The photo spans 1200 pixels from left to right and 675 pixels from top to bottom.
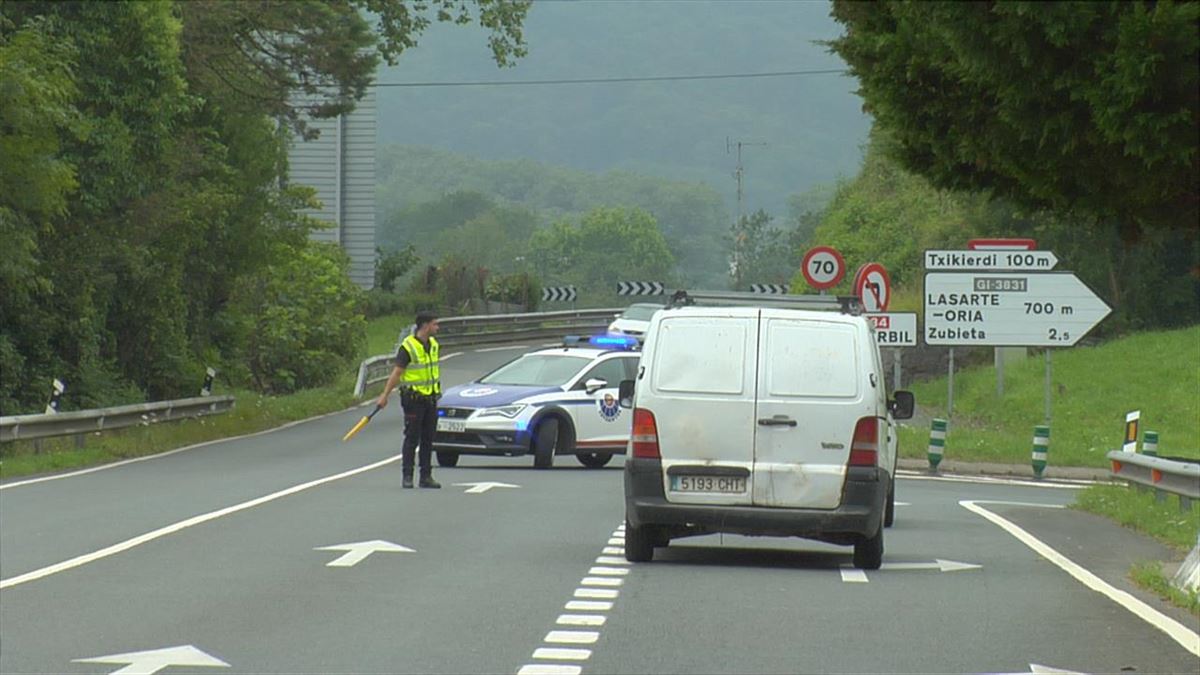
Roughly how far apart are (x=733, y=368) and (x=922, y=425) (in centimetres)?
2496

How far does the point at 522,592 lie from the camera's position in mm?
12828

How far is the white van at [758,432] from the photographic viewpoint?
14.5 m

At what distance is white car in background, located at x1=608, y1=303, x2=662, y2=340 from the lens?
171ft

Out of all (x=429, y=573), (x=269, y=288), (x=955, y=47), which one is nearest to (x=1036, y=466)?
(x=429, y=573)

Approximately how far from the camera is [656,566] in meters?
14.8

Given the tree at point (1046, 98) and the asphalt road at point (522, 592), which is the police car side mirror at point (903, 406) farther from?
the tree at point (1046, 98)

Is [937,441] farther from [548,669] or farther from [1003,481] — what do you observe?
[548,669]

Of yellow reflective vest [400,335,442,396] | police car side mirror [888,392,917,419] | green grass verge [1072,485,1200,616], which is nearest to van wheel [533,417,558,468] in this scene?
yellow reflective vest [400,335,442,396]

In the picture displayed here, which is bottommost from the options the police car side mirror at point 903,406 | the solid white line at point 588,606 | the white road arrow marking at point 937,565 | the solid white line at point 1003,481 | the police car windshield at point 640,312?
the solid white line at point 1003,481

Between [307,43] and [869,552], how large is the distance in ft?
88.3

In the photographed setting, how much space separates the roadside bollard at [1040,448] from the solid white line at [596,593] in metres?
17.3

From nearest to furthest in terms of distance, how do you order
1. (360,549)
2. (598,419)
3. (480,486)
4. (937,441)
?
(360,549)
(480,486)
(598,419)
(937,441)

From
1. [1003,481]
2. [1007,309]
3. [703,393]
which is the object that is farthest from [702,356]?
[1007,309]

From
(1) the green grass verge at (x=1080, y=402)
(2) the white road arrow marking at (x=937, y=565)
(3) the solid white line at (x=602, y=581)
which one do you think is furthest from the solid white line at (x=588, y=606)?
(1) the green grass verge at (x=1080, y=402)
